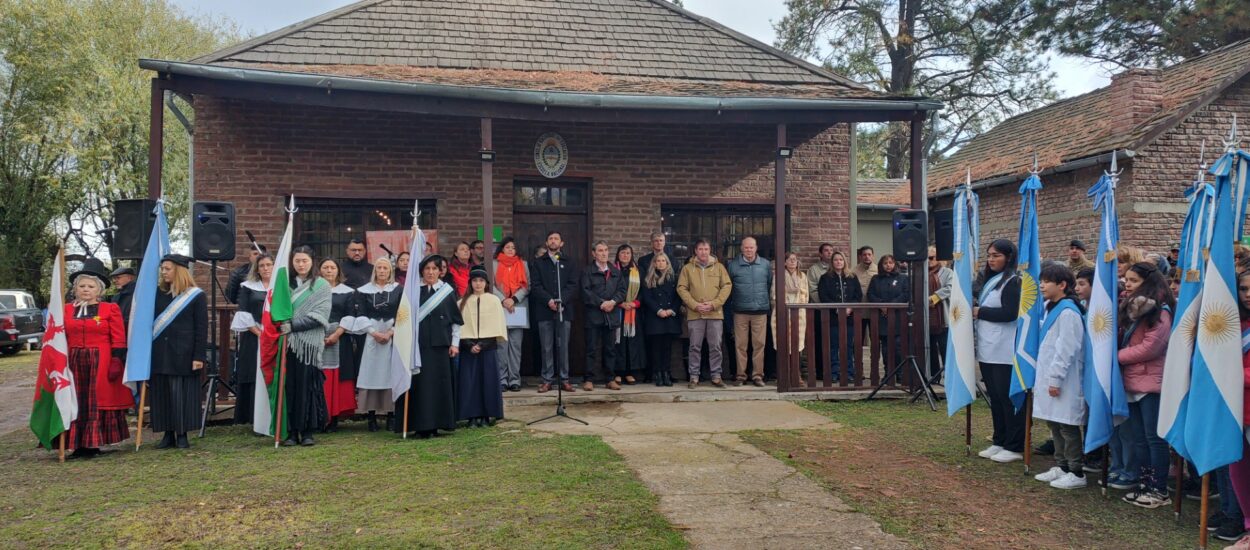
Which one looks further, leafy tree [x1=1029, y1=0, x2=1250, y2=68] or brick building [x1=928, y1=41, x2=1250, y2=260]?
leafy tree [x1=1029, y1=0, x2=1250, y2=68]

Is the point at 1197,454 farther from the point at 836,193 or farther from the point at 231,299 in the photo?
the point at 231,299

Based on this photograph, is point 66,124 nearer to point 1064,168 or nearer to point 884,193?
point 884,193

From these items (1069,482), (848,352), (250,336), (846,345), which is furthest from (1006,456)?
(250,336)

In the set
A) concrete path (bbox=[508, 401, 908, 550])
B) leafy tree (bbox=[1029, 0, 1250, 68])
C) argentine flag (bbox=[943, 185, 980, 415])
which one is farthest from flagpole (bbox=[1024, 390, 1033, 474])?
leafy tree (bbox=[1029, 0, 1250, 68])

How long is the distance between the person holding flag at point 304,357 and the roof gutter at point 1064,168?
847cm

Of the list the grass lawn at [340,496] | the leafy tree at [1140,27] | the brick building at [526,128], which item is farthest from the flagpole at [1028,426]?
the leafy tree at [1140,27]

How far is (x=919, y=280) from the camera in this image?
30.5 feet

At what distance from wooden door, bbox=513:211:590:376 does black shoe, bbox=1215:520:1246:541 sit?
6.72m

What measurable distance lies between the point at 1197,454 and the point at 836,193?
6812 millimetres

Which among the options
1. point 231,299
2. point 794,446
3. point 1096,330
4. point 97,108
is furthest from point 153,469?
point 97,108

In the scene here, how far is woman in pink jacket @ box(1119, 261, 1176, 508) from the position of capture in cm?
498

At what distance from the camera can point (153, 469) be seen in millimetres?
5949

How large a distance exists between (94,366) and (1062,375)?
7064 mm

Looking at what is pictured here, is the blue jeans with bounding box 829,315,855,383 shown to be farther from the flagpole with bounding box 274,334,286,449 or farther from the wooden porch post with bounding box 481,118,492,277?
the flagpole with bounding box 274,334,286,449
